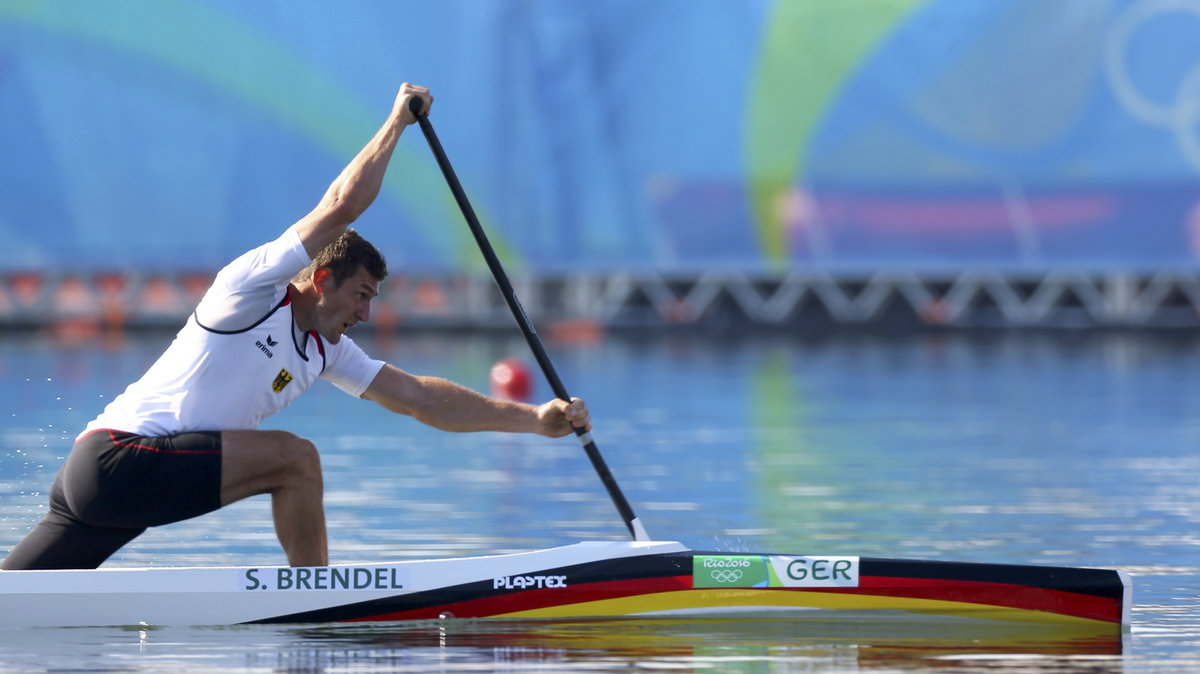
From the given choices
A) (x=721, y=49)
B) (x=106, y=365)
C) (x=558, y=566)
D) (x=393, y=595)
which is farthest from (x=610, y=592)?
(x=721, y=49)

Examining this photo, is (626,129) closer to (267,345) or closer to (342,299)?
(342,299)

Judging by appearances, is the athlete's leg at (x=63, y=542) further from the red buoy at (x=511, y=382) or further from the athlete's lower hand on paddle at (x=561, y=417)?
the red buoy at (x=511, y=382)

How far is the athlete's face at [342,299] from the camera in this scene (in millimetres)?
7305

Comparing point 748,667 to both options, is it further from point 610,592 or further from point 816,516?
point 816,516

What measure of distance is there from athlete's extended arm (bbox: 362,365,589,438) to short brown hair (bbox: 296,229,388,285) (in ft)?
2.30

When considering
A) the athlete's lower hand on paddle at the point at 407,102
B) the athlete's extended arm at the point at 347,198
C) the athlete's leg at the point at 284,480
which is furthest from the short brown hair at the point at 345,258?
the athlete's leg at the point at 284,480

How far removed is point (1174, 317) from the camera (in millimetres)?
41250

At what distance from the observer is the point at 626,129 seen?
42.3 m

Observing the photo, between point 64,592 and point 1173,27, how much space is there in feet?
122

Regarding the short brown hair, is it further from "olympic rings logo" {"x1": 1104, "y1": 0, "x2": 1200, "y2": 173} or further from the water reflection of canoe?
"olympic rings logo" {"x1": 1104, "y1": 0, "x2": 1200, "y2": 173}

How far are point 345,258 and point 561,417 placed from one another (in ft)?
4.27

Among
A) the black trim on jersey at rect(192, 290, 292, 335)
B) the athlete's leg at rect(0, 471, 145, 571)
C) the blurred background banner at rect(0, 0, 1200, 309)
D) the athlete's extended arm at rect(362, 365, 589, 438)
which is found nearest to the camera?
the black trim on jersey at rect(192, 290, 292, 335)

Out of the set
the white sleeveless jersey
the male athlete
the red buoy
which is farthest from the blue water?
the white sleeveless jersey

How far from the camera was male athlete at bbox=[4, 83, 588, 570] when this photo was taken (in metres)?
7.12
